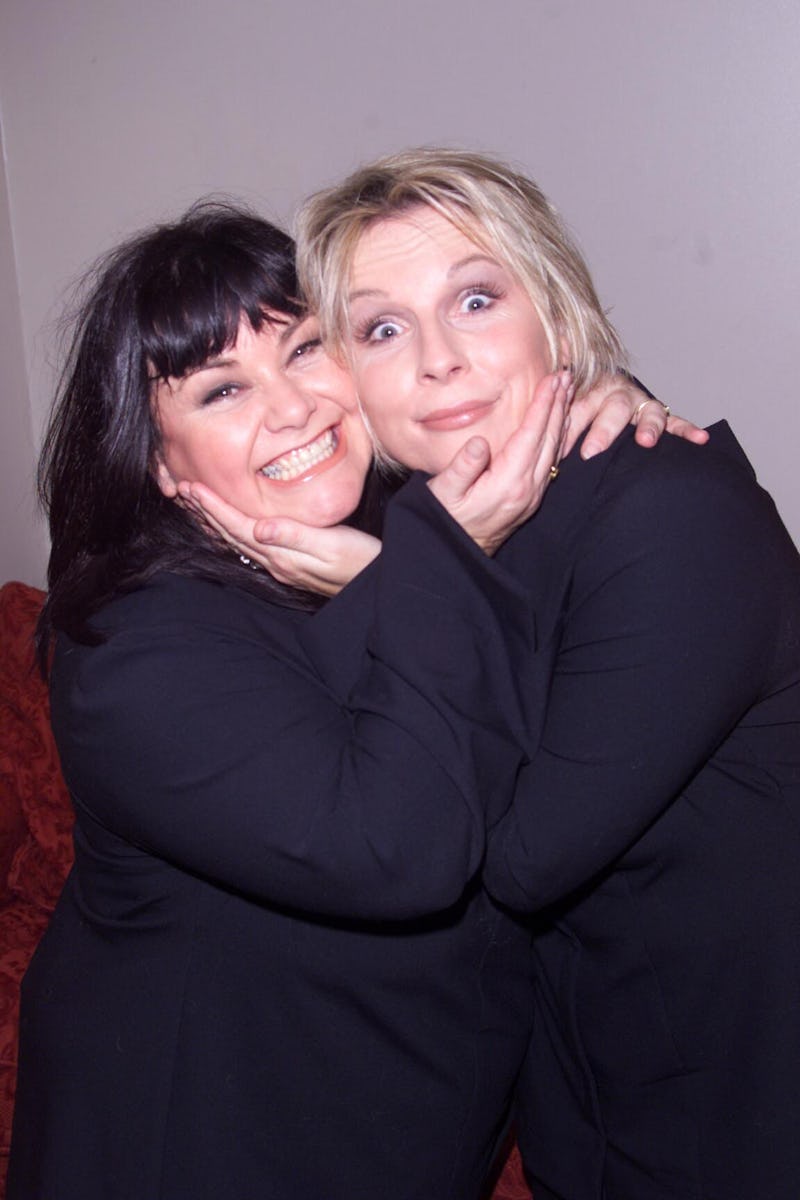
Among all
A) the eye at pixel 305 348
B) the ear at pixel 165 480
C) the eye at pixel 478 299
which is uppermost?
the eye at pixel 478 299

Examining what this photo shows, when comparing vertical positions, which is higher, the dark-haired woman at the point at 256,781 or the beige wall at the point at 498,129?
the beige wall at the point at 498,129

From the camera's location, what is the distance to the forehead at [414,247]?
131 centimetres

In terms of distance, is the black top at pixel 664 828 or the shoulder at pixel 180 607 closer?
the black top at pixel 664 828

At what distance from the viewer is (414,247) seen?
132 centimetres

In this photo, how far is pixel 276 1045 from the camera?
1.18m

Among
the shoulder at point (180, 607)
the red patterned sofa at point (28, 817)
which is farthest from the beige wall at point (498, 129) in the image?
the shoulder at point (180, 607)

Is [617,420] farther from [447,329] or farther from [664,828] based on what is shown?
[664,828]

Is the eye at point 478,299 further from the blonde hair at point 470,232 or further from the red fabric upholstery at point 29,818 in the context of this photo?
the red fabric upholstery at point 29,818

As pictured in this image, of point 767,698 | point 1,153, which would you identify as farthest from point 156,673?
point 1,153

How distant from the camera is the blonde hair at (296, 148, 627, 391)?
1.32 metres

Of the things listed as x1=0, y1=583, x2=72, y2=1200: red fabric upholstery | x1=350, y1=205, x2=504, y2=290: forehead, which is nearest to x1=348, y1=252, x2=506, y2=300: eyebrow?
x1=350, y1=205, x2=504, y2=290: forehead

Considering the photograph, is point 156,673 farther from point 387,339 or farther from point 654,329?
point 654,329

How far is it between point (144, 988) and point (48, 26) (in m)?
2.72

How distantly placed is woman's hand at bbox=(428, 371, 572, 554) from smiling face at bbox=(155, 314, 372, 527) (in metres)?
0.24
